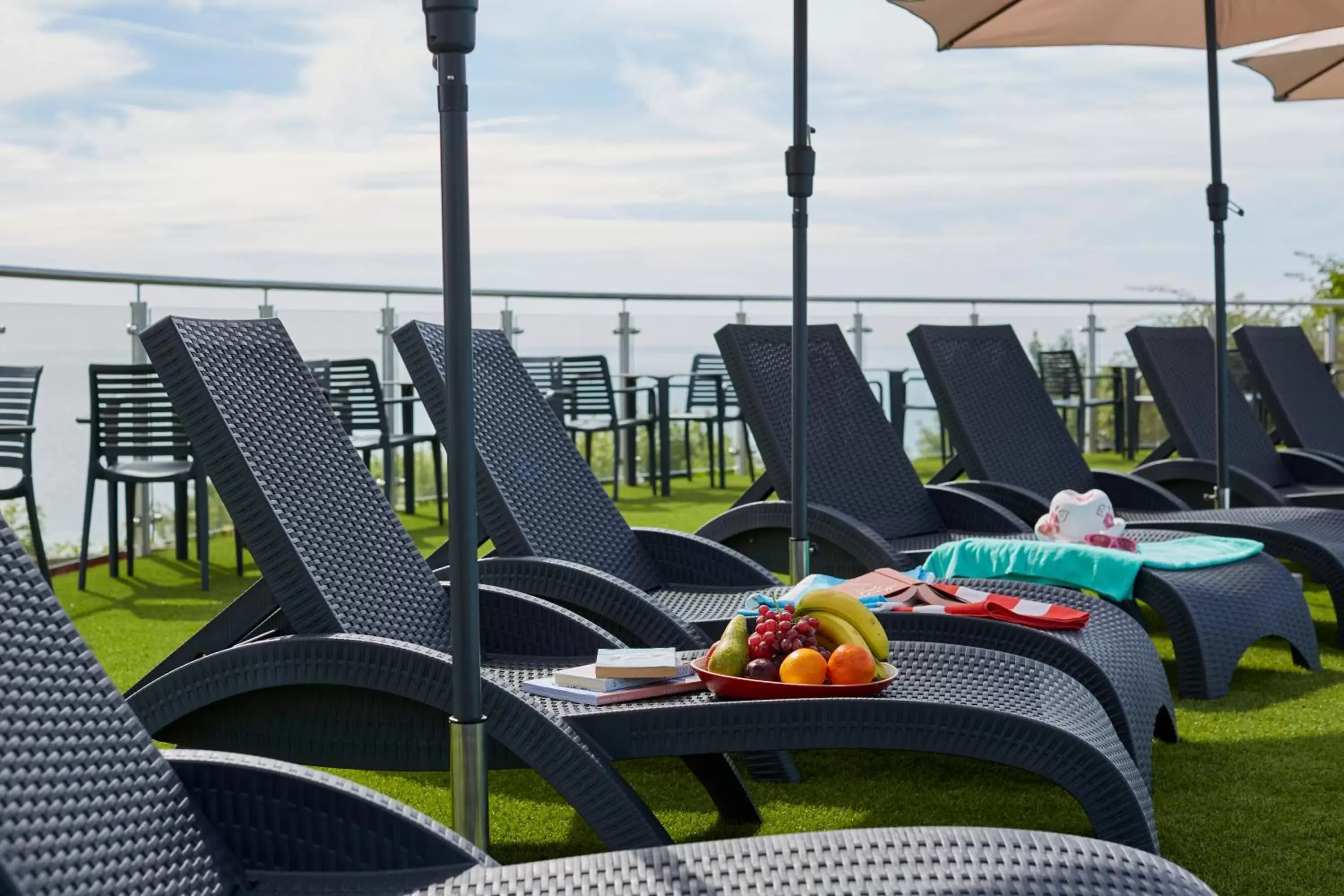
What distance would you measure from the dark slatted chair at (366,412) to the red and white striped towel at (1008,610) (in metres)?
4.62

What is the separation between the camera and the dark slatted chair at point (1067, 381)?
11289mm

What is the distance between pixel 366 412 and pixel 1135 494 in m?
4.35

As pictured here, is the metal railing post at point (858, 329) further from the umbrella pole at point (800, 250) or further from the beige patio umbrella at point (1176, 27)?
the umbrella pole at point (800, 250)

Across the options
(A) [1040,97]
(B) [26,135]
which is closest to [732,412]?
(A) [1040,97]

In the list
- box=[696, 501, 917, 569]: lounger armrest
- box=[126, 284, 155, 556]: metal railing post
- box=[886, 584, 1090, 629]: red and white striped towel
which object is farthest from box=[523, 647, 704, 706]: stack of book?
box=[126, 284, 155, 556]: metal railing post

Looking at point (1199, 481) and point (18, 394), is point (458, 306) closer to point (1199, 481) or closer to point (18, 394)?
point (18, 394)

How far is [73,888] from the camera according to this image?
5.11 ft

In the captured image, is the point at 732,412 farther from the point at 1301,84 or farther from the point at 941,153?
the point at 941,153

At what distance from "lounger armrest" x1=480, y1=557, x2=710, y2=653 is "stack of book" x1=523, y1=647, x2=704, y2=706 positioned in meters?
0.51

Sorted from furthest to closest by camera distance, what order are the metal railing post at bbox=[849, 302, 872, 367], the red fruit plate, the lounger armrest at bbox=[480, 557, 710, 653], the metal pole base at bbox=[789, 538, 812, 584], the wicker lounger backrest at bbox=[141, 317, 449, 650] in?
1. the metal railing post at bbox=[849, 302, 872, 367]
2. the metal pole base at bbox=[789, 538, 812, 584]
3. the lounger armrest at bbox=[480, 557, 710, 653]
4. the wicker lounger backrest at bbox=[141, 317, 449, 650]
5. the red fruit plate

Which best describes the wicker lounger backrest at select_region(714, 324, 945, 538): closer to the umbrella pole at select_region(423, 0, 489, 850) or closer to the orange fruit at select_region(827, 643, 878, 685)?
the orange fruit at select_region(827, 643, 878, 685)

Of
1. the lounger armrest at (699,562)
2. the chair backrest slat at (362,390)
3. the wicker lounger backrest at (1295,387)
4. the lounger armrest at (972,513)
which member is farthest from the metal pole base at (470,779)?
the chair backrest slat at (362,390)

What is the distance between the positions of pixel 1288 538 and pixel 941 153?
61.1 feet

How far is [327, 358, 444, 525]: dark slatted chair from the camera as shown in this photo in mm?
7688
